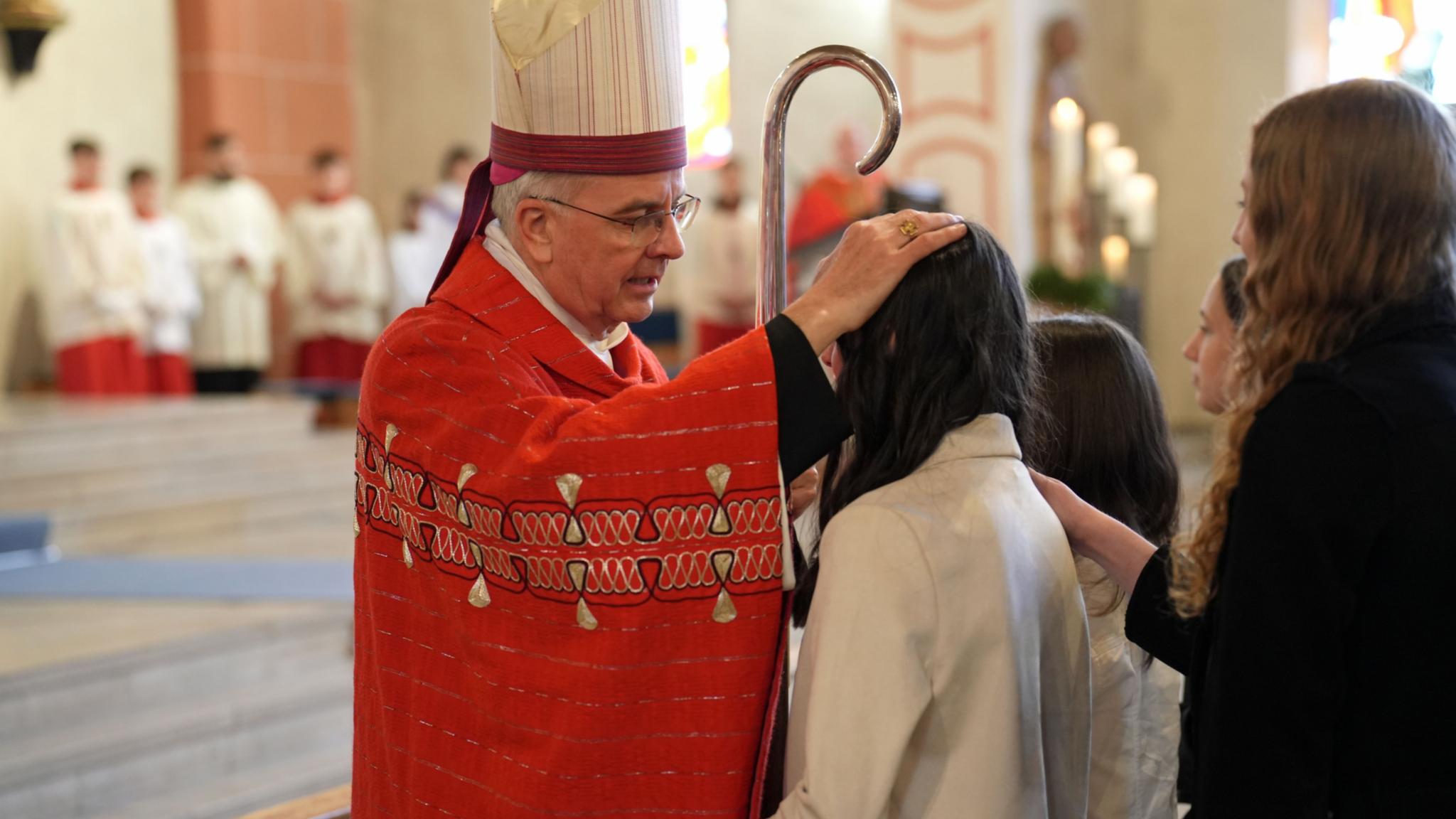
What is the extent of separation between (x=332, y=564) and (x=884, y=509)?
5.47 metres

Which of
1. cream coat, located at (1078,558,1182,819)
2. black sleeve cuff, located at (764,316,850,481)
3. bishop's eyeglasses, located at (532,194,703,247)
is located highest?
bishop's eyeglasses, located at (532,194,703,247)

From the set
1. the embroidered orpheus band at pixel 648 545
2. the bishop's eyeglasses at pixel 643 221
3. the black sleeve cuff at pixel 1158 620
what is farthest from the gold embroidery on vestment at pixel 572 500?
the black sleeve cuff at pixel 1158 620

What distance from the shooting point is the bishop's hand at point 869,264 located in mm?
1571

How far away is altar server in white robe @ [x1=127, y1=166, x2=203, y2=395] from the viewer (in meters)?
10.1

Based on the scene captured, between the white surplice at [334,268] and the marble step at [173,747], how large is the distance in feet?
20.6

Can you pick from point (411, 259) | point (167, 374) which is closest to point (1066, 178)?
point (411, 259)

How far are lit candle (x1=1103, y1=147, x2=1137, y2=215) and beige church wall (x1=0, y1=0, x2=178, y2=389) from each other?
277 inches

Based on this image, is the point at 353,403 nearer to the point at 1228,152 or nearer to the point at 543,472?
the point at 1228,152

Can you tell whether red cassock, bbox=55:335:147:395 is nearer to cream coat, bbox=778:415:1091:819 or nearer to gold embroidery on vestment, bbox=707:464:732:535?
gold embroidery on vestment, bbox=707:464:732:535

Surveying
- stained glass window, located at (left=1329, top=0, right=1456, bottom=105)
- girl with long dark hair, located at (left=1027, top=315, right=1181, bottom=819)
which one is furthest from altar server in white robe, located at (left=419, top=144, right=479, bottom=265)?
girl with long dark hair, located at (left=1027, top=315, right=1181, bottom=819)

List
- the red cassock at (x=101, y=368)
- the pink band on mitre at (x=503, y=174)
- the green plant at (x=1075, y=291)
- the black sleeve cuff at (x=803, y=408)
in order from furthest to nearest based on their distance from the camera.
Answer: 1. the red cassock at (x=101, y=368)
2. the green plant at (x=1075, y=291)
3. the pink band on mitre at (x=503, y=174)
4. the black sleeve cuff at (x=803, y=408)

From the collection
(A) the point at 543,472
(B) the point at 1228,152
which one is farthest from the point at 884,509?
(B) the point at 1228,152

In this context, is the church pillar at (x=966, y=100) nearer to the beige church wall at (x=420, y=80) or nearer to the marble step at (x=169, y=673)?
the beige church wall at (x=420, y=80)

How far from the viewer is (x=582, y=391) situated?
193 cm
